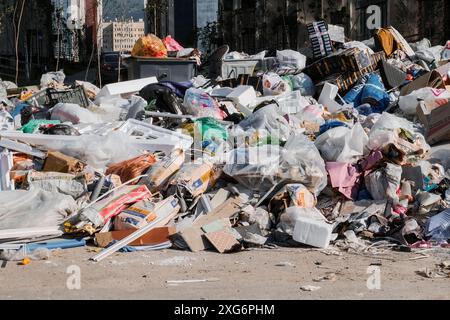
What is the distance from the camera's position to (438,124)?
8.21 metres

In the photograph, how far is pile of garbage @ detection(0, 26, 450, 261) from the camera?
241 inches

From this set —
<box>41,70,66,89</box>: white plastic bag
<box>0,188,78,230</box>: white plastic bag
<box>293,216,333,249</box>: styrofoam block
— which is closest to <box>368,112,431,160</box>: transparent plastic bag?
<box>293,216,333,249</box>: styrofoam block

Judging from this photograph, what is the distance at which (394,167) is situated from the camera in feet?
22.2

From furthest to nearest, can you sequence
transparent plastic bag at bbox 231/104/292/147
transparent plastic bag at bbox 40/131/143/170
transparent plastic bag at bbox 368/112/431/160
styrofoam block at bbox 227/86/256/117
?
styrofoam block at bbox 227/86/256/117 < transparent plastic bag at bbox 231/104/292/147 < transparent plastic bag at bbox 40/131/143/170 < transparent plastic bag at bbox 368/112/431/160

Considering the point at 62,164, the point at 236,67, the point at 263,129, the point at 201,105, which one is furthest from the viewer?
the point at 236,67

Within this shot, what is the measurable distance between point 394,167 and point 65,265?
292 centimetres

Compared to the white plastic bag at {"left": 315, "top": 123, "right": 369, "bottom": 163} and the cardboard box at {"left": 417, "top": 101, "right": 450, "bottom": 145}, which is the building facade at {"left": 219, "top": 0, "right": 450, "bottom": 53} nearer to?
the cardboard box at {"left": 417, "top": 101, "right": 450, "bottom": 145}

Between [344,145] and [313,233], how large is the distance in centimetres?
143

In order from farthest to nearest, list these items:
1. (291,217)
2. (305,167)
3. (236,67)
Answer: (236,67) < (305,167) < (291,217)

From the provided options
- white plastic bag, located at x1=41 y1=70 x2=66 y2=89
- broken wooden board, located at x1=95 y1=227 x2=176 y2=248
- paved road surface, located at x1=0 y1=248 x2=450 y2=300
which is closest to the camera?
paved road surface, located at x1=0 y1=248 x2=450 y2=300

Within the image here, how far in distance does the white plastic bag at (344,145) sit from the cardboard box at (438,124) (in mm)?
1207

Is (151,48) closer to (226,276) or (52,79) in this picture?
(52,79)

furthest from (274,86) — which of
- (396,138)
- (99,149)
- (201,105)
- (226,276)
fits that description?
(226,276)

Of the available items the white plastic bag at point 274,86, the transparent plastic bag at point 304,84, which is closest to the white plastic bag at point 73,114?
the white plastic bag at point 274,86
